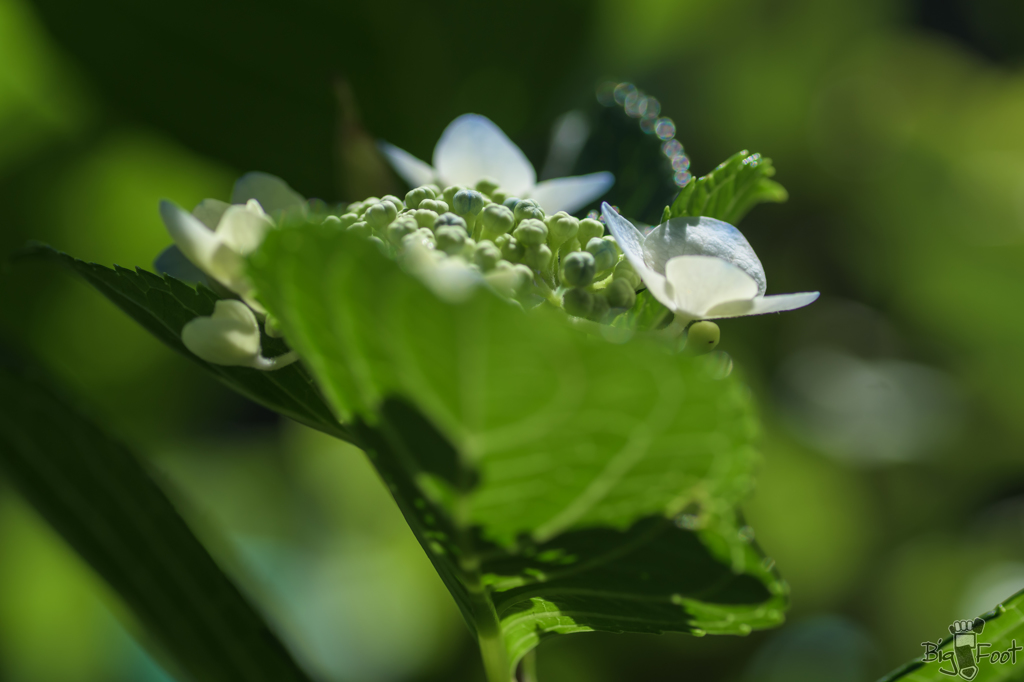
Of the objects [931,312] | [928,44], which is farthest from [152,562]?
[928,44]

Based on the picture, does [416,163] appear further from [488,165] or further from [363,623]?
[363,623]

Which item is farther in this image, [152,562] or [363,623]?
[363,623]

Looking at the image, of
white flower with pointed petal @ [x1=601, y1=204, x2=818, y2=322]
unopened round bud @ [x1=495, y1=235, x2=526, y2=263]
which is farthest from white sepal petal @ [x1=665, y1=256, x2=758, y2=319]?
unopened round bud @ [x1=495, y1=235, x2=526, y2=263]

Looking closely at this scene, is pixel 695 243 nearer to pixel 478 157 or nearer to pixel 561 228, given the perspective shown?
pixel 561 228

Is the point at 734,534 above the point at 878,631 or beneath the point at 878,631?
above

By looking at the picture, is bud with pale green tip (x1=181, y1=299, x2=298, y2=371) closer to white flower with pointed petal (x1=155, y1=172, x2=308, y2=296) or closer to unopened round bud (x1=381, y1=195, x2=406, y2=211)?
white flower with pointed petal (x1=155, y1=172, x2=308, y2=296)

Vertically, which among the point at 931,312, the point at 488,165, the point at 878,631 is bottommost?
the point at 878,631

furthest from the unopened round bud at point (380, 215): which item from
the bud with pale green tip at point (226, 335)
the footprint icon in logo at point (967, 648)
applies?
the footprint icon in logo at point (967, 648)
